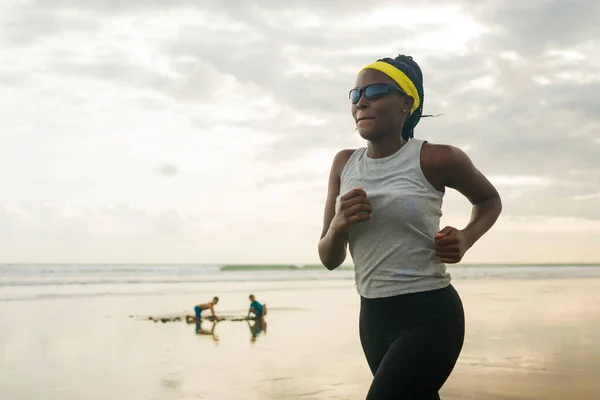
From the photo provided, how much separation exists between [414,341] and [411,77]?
3.39 ft

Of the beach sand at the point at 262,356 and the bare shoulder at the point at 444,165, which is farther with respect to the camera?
the beach sand at the point at 262,356

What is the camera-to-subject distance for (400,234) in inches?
99.5

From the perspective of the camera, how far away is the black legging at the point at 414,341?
2.41 metres

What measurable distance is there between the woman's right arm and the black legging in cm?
24

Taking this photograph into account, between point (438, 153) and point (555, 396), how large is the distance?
5.73 metres

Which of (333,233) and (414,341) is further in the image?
(333,233)

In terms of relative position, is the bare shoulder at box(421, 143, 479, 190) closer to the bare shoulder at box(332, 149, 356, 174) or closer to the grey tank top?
the grey tank top

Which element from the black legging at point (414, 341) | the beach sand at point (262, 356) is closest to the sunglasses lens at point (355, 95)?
the black legging at point (414, 341)

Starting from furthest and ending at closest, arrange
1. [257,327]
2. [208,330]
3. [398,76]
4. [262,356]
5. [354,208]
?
[257,327] → [208,330] → [262,356] → [398,76] → [354,208]

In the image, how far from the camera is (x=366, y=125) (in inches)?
106

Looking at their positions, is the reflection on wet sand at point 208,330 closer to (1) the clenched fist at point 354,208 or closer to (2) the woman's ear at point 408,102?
(2) the woman's ear at point 408,102

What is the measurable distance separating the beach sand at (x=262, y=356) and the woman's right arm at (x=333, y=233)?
4.90 metres

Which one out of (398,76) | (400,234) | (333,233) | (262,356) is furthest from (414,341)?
(262,356)

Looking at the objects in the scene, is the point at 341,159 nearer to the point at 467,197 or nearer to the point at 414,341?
the point at 467,197
